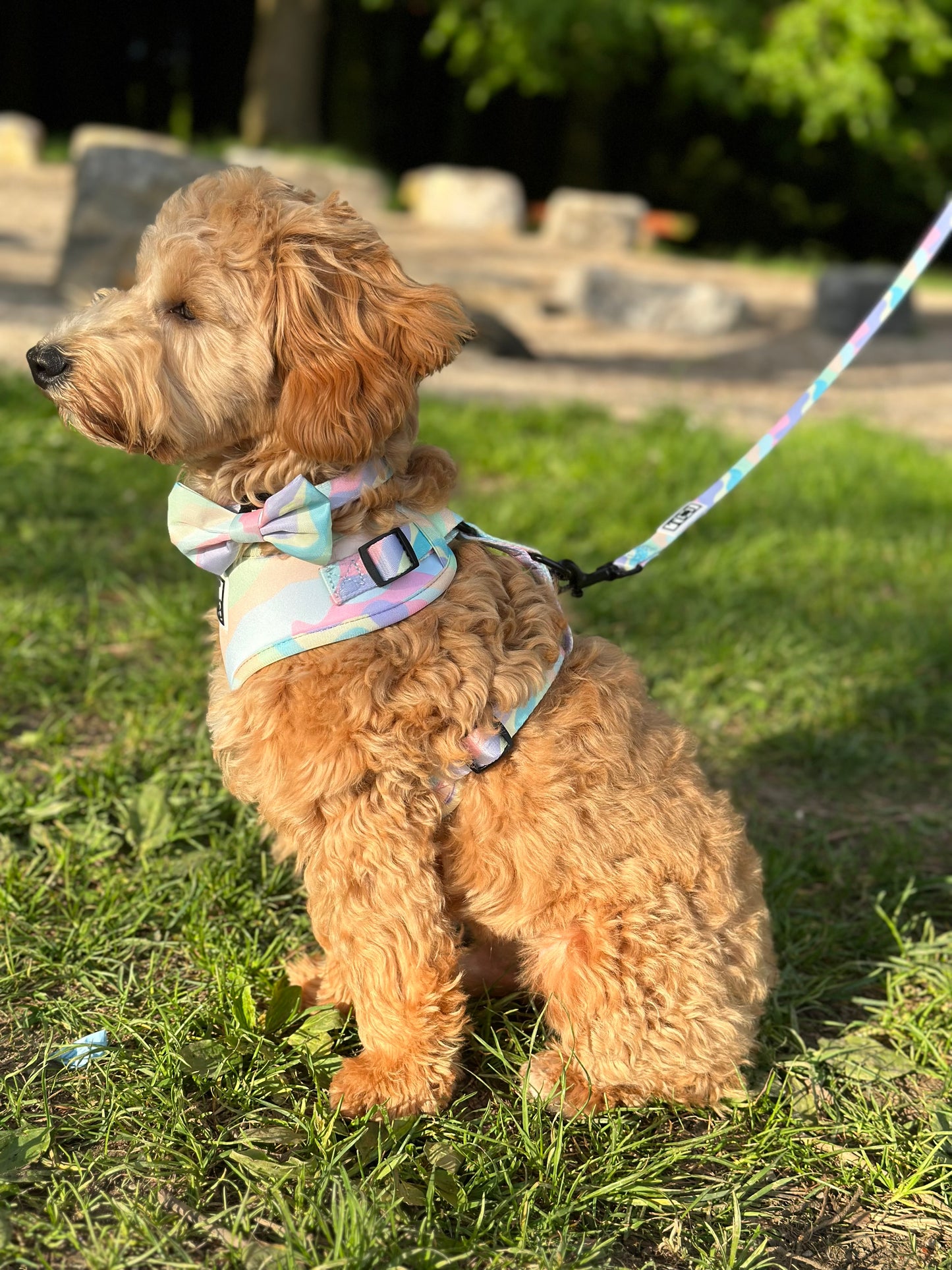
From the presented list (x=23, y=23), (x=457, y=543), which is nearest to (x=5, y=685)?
(x=457, y=543)

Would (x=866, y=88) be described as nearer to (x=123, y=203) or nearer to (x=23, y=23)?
(x=123, y=203)

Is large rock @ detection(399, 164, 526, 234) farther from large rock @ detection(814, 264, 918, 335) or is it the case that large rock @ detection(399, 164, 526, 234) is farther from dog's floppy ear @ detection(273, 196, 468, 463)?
dog's floppy ear @ detection(273, 196, 468, 463)

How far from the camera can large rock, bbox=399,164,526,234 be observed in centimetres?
1875

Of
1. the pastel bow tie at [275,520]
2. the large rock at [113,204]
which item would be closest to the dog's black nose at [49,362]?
the pastel bow tie at [275,520]

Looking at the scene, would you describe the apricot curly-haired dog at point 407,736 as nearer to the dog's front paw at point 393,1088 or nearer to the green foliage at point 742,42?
the dog's front paw at point 393,1088

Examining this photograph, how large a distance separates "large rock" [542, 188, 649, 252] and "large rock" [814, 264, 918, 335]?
5361mm

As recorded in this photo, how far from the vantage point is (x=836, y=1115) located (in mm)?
2762

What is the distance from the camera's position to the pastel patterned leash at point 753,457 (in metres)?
2.99

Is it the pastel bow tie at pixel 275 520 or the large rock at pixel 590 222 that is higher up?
the pastel bow tie at pixel 275 520

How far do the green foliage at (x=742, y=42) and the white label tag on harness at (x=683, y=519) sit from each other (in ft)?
57.6

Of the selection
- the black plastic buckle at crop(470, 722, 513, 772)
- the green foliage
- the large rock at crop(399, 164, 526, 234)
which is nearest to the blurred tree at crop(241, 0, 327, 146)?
the green foliage

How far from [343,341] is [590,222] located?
1774 centimetres

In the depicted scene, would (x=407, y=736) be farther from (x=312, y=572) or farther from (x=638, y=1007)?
(x=638, y=1007)

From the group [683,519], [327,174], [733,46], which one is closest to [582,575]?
[683,519]
